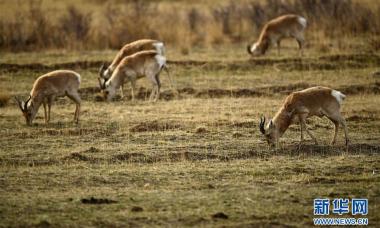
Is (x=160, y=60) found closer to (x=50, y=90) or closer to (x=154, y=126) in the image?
(x=50, y=90)

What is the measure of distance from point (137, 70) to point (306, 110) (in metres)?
6.93

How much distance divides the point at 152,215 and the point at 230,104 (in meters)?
8.68

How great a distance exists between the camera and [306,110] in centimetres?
1462

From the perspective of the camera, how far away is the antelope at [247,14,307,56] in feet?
84.5

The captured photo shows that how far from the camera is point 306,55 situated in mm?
24844

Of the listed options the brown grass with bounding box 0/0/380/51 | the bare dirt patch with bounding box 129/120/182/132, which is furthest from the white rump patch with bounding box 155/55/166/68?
the brown grass with bounding box 0/0/380/51

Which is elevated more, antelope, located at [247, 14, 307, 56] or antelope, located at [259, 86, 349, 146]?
antelope, located at [247, 14, 307, 56]

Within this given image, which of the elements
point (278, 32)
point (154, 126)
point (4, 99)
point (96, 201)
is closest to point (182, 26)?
point (278, 32)

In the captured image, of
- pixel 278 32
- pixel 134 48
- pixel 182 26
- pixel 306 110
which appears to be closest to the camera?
pixel 306 110

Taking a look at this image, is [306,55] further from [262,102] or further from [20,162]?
[20,162]

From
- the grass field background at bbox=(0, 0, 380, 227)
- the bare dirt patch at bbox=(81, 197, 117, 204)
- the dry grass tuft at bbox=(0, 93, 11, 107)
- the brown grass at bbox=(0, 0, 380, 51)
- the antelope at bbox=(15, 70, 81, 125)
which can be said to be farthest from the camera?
the brown grass at bbox=(0, 0, 380, 51)

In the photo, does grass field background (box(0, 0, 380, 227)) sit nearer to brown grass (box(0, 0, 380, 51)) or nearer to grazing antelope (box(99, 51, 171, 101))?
grazing antelope (box(99, 51, 171, 101))

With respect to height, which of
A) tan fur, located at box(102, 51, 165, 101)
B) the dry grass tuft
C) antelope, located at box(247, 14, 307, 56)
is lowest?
the dry grass tuft

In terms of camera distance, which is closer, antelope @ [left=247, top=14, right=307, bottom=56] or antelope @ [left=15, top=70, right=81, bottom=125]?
antelope @ [left=15, top=70, right=81, bottom=125]
